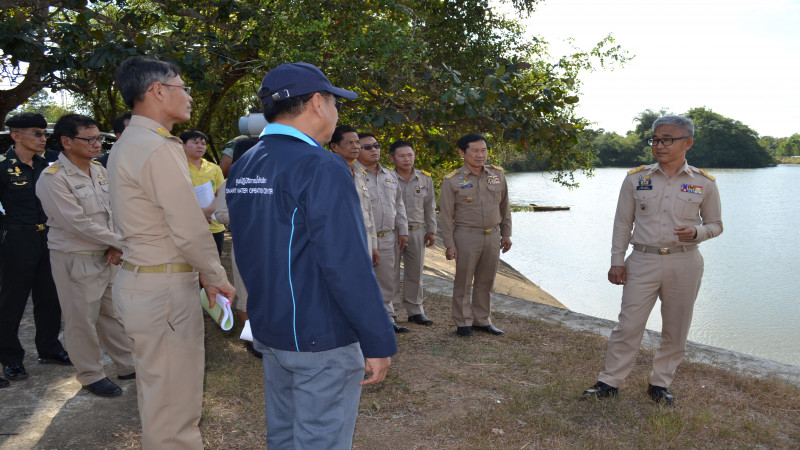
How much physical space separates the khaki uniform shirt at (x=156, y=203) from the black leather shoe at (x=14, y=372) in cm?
255

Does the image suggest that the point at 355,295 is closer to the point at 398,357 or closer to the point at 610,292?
the point at 398,357

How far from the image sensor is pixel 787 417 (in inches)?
165

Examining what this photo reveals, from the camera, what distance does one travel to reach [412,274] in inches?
264

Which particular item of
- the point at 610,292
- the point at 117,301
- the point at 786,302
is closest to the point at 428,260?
the point at 610,292

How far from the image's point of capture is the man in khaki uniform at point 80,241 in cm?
409

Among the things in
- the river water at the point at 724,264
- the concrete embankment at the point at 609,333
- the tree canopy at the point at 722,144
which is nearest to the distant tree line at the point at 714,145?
the tree canopy at the point at 722,144

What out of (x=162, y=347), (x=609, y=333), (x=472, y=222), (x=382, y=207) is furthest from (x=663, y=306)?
(x=162, y=347)

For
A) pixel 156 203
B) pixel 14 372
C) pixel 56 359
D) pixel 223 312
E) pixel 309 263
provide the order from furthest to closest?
pixel 56 359 < pixel 14 372 < pixel 223 312 < pixel 156 203 < pixel 309 263

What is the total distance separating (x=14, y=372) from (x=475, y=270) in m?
4.09

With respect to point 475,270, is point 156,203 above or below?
above

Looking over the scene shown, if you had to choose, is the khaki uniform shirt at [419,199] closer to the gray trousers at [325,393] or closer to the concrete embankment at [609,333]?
the concrete embankment at [609,333]

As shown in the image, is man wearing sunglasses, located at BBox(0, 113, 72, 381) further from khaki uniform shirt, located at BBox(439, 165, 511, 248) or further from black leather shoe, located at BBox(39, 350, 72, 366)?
khaki uniform shirt, located at BBox(439, 165, 511, 248)

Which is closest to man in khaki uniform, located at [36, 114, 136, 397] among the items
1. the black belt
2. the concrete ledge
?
the black belt

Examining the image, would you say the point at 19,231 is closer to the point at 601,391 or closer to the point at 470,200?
the point at 470,200
